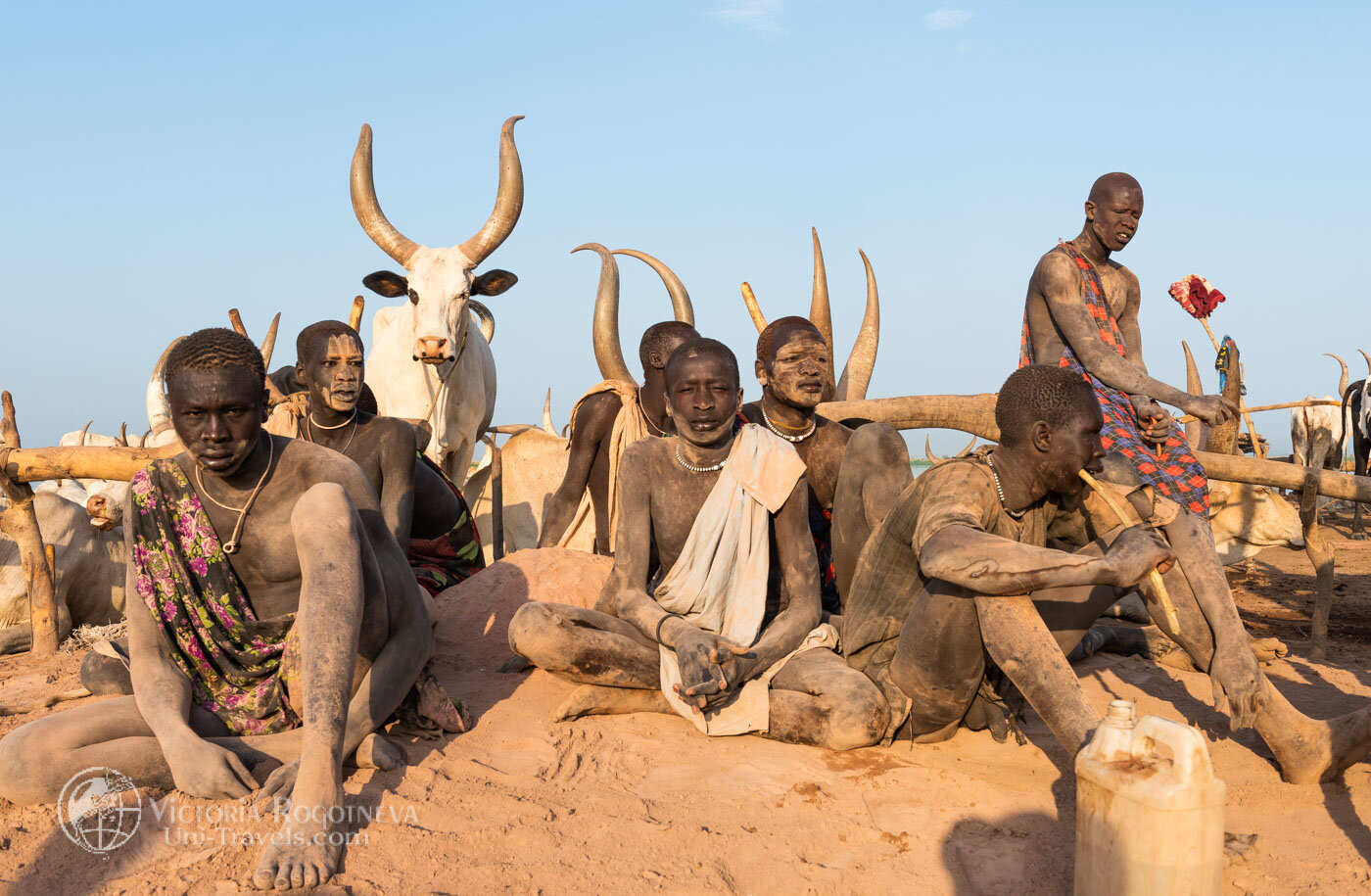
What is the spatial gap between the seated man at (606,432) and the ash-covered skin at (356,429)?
1.02 m

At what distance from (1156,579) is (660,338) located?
335 cm

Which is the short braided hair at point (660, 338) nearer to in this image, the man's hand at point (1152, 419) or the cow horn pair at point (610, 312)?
the cow horn pair at point (610, 312)

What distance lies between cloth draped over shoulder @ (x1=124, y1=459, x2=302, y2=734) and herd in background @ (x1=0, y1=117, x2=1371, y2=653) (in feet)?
8.30

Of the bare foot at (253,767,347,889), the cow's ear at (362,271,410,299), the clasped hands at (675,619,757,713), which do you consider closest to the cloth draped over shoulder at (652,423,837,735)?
the clasped hands at (675,619,757,713)

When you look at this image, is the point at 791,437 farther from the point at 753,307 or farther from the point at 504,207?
the point at 504,207

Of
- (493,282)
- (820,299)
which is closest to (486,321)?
(493,282)

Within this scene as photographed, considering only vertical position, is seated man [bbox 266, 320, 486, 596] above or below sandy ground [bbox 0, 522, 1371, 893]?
above

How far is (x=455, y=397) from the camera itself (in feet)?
24.4

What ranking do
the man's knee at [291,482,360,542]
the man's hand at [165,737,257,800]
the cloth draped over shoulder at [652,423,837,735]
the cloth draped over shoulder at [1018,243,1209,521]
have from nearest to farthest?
1. the man's hand at [165,737,257,800]
2. the man's knee at [291,482,360,542]
3. the cloth draped over shoulder at [652,423,837,735]
4. the cloth draped over shoulder at [1018,243,1209,521]

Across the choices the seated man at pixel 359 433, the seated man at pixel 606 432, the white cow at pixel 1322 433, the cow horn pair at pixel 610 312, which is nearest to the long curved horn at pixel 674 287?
the cow horn pair at pixel 610 312

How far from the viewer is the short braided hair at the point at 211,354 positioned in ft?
9.69

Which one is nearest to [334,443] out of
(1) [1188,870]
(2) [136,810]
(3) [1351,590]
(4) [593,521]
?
(4) [593,521]

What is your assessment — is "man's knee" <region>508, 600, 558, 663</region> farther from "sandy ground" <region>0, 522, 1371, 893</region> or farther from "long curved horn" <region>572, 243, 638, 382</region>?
"long curved horn" <region>572, 243, 638, 382</region>

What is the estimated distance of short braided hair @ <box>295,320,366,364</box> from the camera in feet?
15.5
